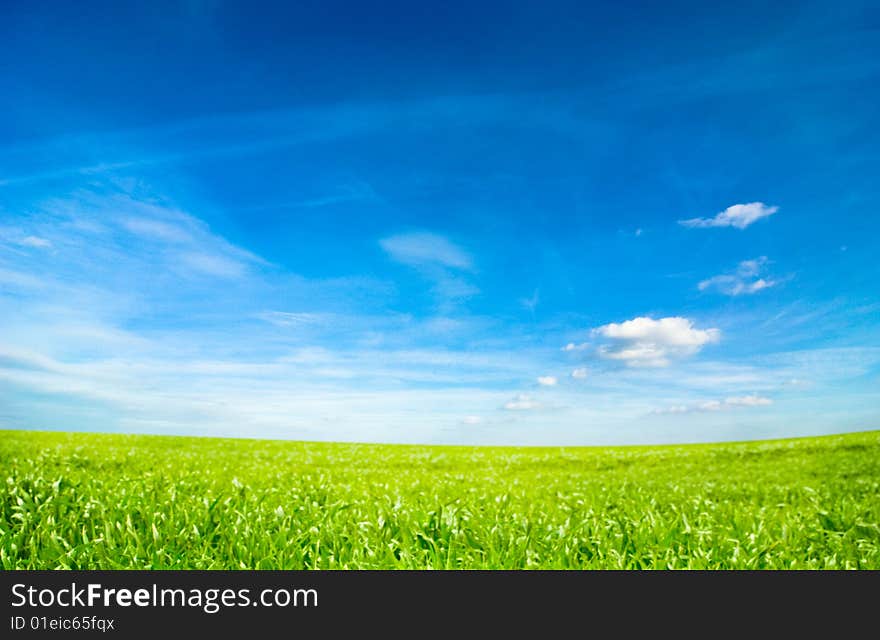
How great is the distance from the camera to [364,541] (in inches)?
236

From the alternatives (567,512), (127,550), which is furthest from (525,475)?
(127,550)

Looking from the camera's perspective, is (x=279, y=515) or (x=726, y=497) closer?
(x=279, y=515)
